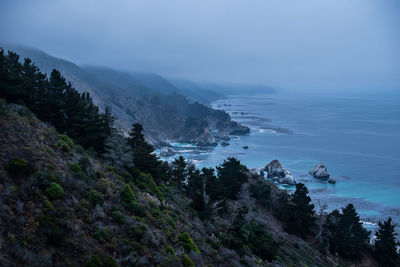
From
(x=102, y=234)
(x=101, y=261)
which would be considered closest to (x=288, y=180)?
(x=102, y=234)

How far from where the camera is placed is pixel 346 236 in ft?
105

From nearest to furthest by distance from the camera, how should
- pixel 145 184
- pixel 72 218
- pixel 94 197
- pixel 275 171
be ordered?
pixel 72 218, pixel 94 197, pixel 145 184, pixel 275 171

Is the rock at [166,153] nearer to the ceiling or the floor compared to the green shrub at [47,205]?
nearer to the floor

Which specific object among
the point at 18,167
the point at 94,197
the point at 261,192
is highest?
the point at 18,167

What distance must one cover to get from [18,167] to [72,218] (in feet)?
10.7

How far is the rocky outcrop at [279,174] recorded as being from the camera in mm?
75375

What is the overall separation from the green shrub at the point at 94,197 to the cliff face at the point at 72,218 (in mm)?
44

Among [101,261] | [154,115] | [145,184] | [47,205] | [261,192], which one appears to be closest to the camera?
[101,261]

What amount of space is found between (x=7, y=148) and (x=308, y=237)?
113 ft

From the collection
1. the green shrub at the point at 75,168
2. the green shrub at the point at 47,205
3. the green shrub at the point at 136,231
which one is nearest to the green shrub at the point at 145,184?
the green shrub at the point at 75,168

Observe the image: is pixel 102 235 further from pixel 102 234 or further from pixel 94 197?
pixel 94 197

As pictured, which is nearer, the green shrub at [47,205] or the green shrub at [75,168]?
the green shrub at [47,205]

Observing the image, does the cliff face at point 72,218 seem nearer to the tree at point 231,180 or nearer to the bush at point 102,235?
the bush at point 102,235

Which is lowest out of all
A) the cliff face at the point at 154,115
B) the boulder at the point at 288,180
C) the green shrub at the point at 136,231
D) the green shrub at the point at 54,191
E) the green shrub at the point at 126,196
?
the boulder at the point at 288,180
